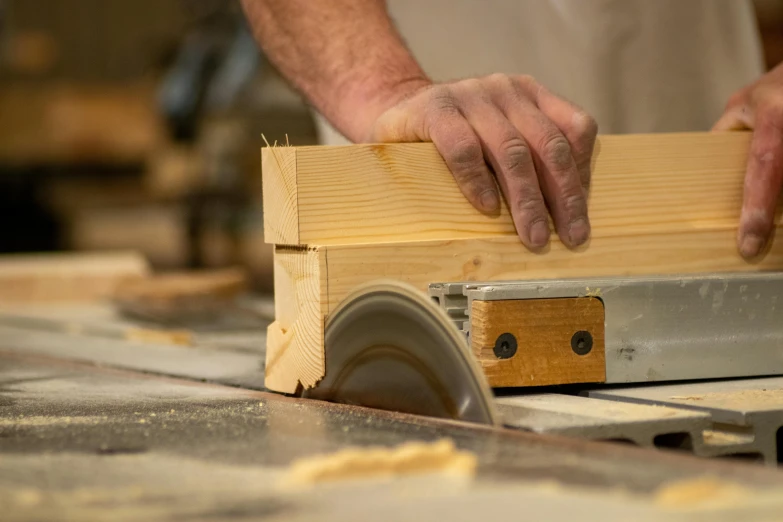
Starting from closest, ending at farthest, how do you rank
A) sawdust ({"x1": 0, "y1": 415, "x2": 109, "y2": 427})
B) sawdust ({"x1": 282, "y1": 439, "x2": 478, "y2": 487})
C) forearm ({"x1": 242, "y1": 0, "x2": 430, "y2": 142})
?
sawdust ({"x1": 282, "y1": 439, "x2": 478, "y2": 487}) → sawdust ({"x1": 0, "y1": 415, "x2": 109, "y2": 427}) → forearm ({"x1": 242, "y1": 0, "x2": 430, "y2": 142})

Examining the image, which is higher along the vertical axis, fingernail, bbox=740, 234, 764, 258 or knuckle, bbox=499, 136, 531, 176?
knuckle, bbox=499, 136, 531, 176

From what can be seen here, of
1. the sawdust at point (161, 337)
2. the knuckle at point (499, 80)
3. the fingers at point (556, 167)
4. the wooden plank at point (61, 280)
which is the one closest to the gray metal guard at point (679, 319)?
the fingers at point (556, 167)

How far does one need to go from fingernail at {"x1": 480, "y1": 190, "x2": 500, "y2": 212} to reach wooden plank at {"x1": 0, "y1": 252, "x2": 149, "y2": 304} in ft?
7.34

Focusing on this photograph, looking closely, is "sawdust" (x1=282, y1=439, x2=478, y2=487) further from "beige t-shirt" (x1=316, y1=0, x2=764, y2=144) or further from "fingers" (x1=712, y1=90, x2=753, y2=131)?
"beige t-shirt" (x1=316, y1=0, x2=764, y2=144)

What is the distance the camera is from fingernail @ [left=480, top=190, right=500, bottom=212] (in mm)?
1659

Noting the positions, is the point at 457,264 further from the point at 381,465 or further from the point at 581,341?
the point at 381,465

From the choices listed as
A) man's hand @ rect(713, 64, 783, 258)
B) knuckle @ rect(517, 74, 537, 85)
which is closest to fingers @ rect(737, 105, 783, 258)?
man's hand @ rect(713, 64, 783, 258)

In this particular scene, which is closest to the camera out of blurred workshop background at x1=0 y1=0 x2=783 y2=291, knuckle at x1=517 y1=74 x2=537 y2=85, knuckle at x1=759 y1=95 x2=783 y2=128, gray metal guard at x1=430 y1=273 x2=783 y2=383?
gray metal guard at x1=430 y1=273 x2=783 y2=383

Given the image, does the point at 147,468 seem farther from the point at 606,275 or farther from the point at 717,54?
the point at 717,54

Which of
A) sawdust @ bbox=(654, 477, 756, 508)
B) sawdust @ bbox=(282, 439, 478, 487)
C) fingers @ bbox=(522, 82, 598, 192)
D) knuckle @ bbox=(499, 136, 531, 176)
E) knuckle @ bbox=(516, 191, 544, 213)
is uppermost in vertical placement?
fingers @ bbox=(522, 82, 598, 192)

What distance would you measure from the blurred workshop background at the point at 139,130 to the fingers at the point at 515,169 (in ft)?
12.3

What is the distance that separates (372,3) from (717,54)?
1.08 metres

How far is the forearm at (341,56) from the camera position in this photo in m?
2.04

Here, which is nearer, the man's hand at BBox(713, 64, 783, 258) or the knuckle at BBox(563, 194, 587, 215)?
the knuckle at BBox(563, 194, 587, 215)
